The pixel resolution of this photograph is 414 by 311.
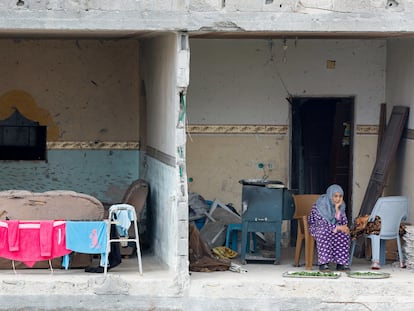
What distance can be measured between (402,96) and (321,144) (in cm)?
210

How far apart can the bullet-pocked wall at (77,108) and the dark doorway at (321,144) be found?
2250mm

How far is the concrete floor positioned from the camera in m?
12.3

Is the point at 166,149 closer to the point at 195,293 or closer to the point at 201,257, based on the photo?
the point at 201,257

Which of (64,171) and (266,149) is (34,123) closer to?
(64,171)

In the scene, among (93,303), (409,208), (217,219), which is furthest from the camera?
(217,219)

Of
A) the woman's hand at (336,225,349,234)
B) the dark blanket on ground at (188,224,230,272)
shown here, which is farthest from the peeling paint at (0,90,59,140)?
the woman's hand at (336,225,349,234)

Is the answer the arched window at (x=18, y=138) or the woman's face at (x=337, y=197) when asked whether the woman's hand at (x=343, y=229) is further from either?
the arched window at (x=18, y=138)

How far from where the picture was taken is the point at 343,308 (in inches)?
490

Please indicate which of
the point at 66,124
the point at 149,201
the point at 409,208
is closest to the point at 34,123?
the point at 66,124

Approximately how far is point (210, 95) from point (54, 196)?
9.83 feet

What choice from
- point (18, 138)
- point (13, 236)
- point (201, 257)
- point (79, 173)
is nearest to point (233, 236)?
point (201, 257)

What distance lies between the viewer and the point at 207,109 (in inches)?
593

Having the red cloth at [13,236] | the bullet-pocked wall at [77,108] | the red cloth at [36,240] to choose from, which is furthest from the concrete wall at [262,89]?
the red cloth at [13,236]

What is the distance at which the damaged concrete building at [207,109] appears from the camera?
14.4 m
